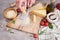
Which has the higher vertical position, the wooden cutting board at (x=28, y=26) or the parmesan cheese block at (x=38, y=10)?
the parmesan cheese block at (x=38, y=10)

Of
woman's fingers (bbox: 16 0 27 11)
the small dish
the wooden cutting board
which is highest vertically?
woman's fingers (bbox: 16 0 27 11)

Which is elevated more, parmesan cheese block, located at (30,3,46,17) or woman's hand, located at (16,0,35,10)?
woman's hand, located at (16,0,35,10)

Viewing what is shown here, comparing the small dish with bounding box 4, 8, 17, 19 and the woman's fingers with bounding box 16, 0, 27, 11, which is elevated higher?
the woman's fingers with bounding box 16, 0, 27, 11

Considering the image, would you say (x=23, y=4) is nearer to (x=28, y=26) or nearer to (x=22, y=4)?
(x=22, y=4)

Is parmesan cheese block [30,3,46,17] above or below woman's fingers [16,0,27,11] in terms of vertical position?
below

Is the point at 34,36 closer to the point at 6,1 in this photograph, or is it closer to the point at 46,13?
the point at 46,13

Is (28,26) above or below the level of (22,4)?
below

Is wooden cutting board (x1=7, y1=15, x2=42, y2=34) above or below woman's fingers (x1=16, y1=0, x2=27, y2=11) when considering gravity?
below

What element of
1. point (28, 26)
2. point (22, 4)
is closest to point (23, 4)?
point (22, 4)

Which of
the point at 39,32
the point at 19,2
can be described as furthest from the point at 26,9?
the point at 39,32

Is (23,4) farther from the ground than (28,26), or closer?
farther from the ground
